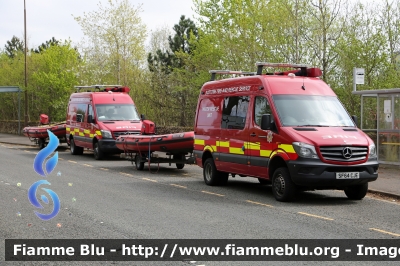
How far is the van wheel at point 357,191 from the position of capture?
1334cm

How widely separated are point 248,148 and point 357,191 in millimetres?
2384

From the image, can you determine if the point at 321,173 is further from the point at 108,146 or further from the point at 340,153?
the point at 108,146

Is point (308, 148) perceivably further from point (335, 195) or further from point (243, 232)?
point (243, 232)

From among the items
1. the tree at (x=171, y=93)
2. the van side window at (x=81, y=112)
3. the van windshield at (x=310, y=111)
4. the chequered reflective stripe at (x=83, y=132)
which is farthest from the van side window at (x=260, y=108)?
the tree at (x=171, y=93)

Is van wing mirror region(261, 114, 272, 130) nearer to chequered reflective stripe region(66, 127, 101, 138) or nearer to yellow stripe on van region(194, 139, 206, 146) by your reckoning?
yellow stripe on van region(194, 139, 206, 146)

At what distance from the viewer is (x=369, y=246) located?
28.0ft

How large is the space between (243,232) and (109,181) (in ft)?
26.6

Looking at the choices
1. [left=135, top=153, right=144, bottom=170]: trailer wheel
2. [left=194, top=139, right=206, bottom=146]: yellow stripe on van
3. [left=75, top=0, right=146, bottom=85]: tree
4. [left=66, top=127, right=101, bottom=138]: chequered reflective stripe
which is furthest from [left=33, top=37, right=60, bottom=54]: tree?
[left=194, top=139, right=206, bottom=146]: yellow stripe on van

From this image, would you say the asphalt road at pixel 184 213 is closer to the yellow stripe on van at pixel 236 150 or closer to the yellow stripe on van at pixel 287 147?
the yellow stripe on van at pixel 236 150

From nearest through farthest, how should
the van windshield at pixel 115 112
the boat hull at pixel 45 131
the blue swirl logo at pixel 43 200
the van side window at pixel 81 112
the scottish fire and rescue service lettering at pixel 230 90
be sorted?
the blue swirl logo at pixel 43 200
the scottish fire and rescue service lettering at pixel 230 90
the van windshield at pixel 115 112
the van side window at pixel 81 112
the boat hull at pixel 45 131

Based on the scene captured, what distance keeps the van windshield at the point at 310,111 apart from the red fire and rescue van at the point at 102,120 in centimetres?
1048

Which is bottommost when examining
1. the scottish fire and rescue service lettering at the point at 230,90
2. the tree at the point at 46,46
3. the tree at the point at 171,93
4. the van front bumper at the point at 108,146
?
the van front bumper at the point at 108,146

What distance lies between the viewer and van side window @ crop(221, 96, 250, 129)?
14.5 m

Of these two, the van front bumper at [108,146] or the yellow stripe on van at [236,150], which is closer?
the yellow stripe on van at [236,150]
